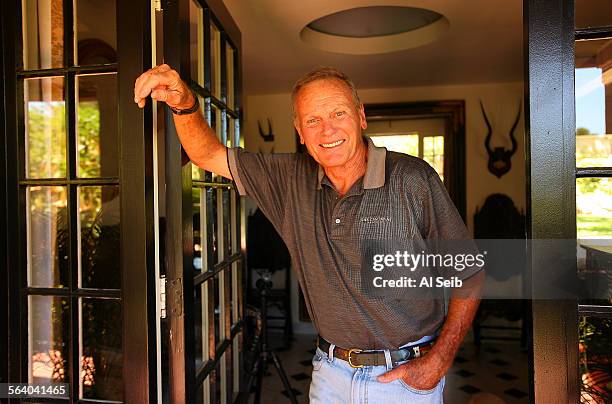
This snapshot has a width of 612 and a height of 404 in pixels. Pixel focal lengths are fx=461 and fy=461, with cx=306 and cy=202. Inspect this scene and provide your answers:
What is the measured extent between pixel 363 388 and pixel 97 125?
4.26 feet

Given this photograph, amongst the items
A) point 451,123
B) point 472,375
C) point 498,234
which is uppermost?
point 451,123

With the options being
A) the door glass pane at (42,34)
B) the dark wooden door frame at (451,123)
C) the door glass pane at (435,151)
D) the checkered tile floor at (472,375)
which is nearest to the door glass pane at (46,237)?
the door glass pane at (42,34)

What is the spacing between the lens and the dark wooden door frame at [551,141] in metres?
1.27

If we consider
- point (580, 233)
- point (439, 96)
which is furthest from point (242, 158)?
point (439, 96)

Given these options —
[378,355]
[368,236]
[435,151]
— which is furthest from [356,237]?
→ [435,151]

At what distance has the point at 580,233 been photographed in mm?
1303

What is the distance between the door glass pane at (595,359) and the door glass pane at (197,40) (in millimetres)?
1524

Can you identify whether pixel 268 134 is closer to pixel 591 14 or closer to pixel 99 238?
pixel 99 238

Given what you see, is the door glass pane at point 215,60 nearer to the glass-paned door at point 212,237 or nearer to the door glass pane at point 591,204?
the glass-paned door at point 212,237

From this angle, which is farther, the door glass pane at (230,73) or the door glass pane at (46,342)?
the door glass pane at (230,73)

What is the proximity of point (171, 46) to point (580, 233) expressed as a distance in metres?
1.37

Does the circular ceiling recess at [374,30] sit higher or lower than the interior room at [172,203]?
higher

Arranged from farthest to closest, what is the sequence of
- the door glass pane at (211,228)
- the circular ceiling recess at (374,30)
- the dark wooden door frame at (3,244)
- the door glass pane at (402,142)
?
1. the door glass pane at (402,142)
2. the circular ceiling recess at (374,30)
3. the door glass pane at (211,228)
4. the dark wooden door frame at (3,244)

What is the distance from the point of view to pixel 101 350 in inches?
65.2
